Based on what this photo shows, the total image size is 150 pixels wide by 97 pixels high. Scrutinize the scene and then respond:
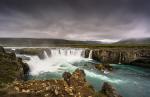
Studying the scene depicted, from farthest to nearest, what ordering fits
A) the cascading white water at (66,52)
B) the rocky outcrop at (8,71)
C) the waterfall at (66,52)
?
the waterfall at (66,52) < the cascading white water at (66,52) < the rocky outcrop at (8,71)

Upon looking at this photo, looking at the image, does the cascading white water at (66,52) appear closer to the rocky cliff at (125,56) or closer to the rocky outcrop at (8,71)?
the rocky cliff at (125,56)

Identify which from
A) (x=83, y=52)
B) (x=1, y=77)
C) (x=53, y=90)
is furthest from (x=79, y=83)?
(x=83, y=52)

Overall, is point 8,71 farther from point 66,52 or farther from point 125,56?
point 125,56

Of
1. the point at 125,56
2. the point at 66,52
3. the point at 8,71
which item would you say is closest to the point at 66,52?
the point at 66,52

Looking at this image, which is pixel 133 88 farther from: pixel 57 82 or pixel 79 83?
pixel 57 82

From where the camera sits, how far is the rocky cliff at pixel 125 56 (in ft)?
141

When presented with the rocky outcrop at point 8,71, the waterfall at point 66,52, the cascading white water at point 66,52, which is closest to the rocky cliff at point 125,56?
the waterfall at point 66,52

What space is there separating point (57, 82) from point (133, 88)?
659 inches

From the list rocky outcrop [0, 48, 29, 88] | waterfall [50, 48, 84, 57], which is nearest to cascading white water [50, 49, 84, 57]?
waterfall [50, 48, 84, 57]

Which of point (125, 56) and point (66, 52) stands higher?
point (66, 52)

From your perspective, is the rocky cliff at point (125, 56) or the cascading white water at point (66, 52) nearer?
the rocky cliff at point (125, 56)

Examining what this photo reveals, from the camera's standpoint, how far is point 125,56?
45438mm

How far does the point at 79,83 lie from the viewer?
26.6 ft

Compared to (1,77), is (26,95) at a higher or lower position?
higher
